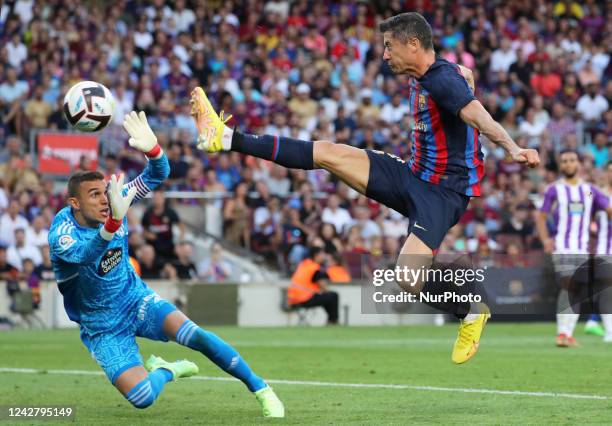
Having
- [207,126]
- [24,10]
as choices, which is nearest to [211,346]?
[207,126]

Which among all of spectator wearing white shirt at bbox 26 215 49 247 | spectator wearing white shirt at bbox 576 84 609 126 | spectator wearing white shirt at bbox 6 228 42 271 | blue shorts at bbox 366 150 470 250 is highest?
spectator wearing white shirt at bbox 576 84 609 126

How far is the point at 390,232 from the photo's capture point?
23938 mm

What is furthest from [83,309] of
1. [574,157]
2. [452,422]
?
[574,157]

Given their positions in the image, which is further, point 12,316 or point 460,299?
point 12,316

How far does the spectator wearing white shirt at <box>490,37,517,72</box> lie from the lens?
29.4 m

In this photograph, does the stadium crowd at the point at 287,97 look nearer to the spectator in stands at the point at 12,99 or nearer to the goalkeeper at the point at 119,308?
the spectator in stands at the point at 12,99

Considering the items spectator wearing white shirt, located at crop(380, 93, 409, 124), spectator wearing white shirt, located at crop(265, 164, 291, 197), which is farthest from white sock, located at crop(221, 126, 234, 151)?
spectator wearing white shirt, located at crop(380, 93, 409, 124)

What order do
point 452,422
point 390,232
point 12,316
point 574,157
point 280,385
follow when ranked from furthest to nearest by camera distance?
1. point 390,232
2. point 12,316
3. point 574,157
4. point 280,385
5. point 452,422

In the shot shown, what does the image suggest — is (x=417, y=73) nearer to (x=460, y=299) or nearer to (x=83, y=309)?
(x=460, y=299)

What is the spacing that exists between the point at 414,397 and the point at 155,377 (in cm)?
256

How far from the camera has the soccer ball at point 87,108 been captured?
941 cm

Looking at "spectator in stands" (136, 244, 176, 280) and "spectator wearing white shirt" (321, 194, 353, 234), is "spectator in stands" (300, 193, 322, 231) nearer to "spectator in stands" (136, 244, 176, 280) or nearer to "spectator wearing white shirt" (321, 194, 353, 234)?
"spectator wearing white shirt" (321, 194, 353, 234)

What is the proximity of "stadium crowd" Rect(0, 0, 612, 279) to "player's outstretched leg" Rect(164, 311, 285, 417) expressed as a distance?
12.6 metres

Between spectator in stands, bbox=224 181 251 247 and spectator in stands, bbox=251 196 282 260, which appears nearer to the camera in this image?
spectator in stands, bbox=224 181 251 247
